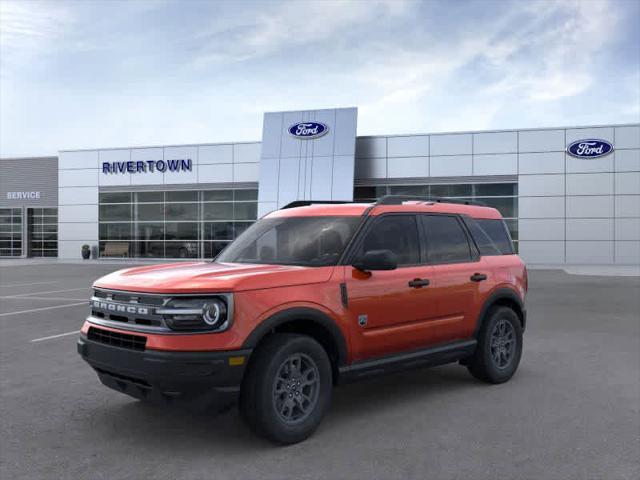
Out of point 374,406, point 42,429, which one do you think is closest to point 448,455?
point 374,406

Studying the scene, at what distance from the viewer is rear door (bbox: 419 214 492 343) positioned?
5.89m

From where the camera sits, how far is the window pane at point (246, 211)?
118ft

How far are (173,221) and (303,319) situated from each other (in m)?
33.9

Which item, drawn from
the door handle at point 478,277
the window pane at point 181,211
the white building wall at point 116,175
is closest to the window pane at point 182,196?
the window pane at point 181,211

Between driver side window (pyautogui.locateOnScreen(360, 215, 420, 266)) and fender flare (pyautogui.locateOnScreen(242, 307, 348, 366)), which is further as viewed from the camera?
driver side window (pyautogui.locateOnScreen(360, 215, 420, 266))

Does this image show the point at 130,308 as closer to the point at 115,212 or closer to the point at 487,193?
the point at 487,193

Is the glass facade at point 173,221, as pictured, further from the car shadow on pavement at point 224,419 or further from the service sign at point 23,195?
the car shadow on pavement at point 224,419

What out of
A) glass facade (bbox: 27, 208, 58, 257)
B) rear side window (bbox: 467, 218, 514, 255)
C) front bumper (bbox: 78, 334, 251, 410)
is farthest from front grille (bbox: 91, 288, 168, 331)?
glass facade (bbox: 27, 208, 58, 257)

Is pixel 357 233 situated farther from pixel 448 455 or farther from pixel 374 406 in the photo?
pixel 448 455

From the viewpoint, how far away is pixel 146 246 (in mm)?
37969

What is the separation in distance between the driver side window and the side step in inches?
33.3

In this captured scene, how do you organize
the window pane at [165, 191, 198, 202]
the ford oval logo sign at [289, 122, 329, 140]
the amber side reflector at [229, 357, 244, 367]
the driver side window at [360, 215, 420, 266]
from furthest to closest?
the window pane at [165, 191, 198, 202] → the ford oval logo sign at [289, 122, 329, 140] → the driver side window at [360, 215, 420, 266] → the amber side reflector at [229, 357, 244, 367]

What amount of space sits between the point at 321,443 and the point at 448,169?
2938 cm

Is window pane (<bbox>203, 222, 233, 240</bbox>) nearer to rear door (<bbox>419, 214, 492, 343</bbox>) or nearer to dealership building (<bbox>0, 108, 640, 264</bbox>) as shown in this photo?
dealership building (<bbox>0, 108, 640, 264</bbox>)
